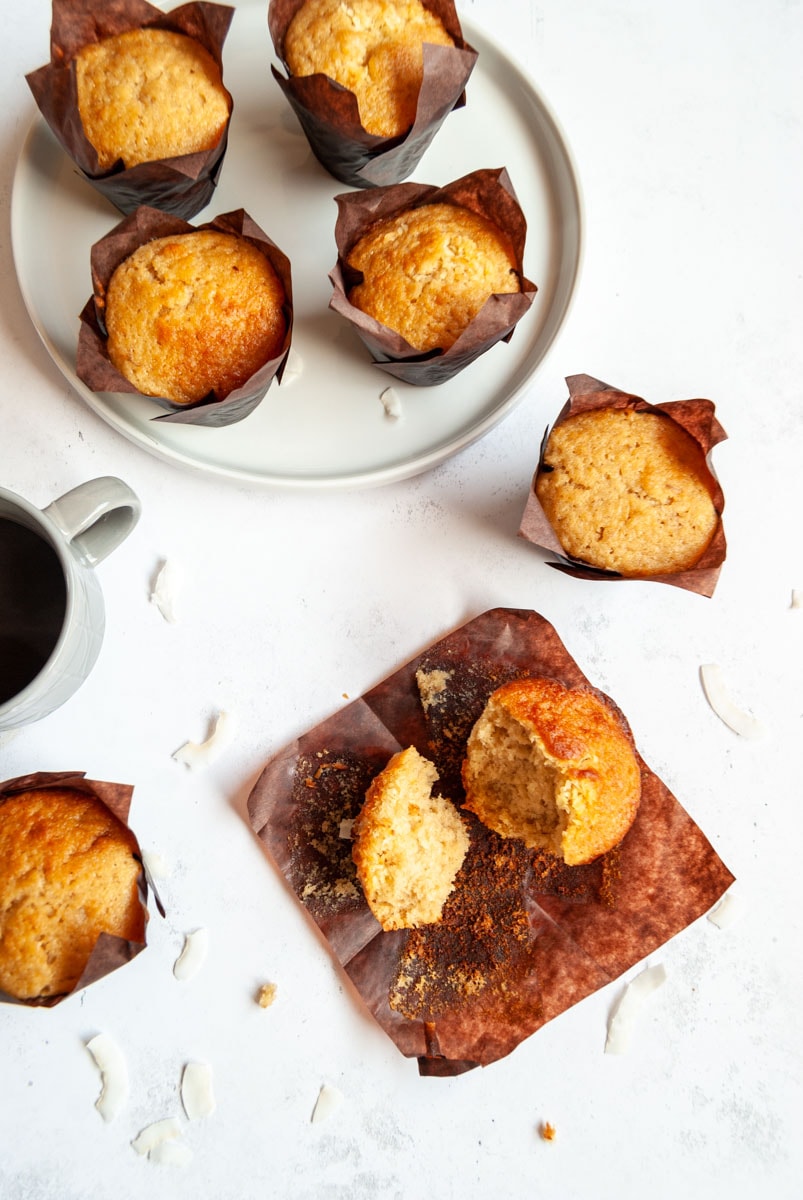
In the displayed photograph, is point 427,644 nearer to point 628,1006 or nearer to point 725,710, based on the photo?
point 725,710

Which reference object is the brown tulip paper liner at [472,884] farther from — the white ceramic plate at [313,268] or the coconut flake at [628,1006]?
the white ceramic plate at [313,268]

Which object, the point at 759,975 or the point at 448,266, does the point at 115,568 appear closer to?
the point at 448,266

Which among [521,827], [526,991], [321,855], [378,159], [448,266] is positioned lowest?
[526,991]

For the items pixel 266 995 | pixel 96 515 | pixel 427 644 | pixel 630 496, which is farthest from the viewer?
pixel 427 644

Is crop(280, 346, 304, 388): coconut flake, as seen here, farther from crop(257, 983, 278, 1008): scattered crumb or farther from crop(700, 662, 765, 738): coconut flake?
crop(257, 983, 278, 1008): scattered crumb

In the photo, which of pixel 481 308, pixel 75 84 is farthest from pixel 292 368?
pixel 75 84

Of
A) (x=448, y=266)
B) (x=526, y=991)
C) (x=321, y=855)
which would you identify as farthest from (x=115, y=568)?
(x=526, y=991)
